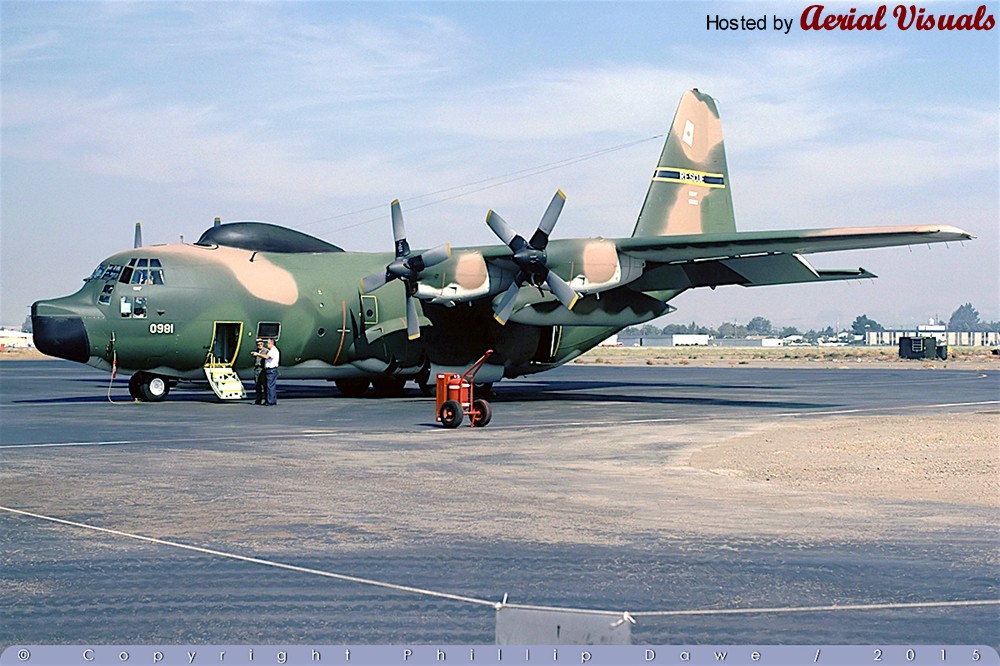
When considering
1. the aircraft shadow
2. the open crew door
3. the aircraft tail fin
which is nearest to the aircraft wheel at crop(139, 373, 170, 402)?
the open crew door

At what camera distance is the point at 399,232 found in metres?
30.3

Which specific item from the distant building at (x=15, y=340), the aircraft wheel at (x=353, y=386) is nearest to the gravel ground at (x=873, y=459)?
the aircraft wheel at (x=353, y=386)

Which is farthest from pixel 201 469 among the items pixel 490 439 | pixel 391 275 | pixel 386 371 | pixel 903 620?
pixel 386 371

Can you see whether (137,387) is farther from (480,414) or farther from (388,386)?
(480,414)

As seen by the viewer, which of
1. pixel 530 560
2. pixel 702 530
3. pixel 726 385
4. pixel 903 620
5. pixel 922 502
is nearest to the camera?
pixel 903 620

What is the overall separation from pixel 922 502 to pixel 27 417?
19618 mm

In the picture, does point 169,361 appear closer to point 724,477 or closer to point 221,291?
point 221,291

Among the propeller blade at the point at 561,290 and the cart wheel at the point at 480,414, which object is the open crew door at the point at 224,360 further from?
the cart wheel at the point at 480,414

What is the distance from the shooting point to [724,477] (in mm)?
14984

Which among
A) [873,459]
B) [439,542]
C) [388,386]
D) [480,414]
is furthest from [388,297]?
[439,542]

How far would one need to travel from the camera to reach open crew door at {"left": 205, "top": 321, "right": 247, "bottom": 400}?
29.8 m

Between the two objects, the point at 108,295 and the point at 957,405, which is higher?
the point at 108,295

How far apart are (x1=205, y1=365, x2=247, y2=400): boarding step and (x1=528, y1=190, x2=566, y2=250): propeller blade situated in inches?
351

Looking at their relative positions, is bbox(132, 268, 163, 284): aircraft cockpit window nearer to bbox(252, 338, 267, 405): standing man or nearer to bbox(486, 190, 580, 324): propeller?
bbox(252, 338, 267, 405): standing man
